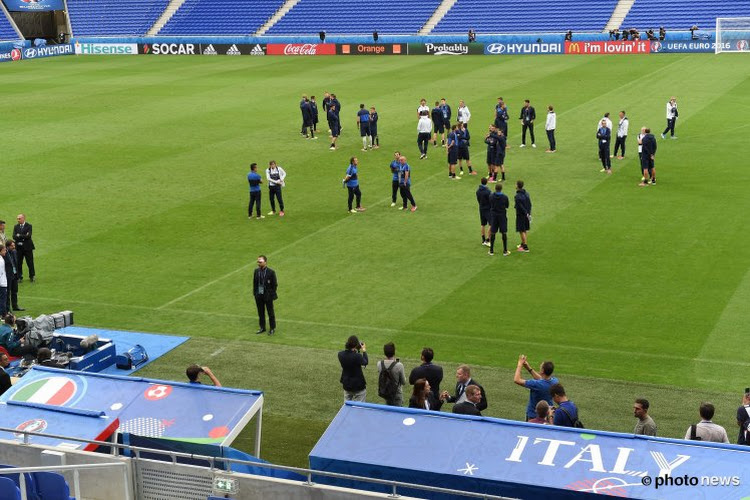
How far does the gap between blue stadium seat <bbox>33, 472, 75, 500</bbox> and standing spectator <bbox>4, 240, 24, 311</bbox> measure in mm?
11062

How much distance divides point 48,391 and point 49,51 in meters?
65.8

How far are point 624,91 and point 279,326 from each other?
29511 millimetres

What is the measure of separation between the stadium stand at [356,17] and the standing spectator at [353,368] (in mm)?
57086

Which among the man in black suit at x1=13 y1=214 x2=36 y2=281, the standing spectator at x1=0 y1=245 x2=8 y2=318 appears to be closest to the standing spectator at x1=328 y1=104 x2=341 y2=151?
the man in black suit at x1=13 y1=214 x2=36 y2=281

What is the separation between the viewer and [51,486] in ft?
33.3

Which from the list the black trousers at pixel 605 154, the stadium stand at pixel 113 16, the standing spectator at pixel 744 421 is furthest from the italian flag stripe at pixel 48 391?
the stadium stand at pixel 113 16

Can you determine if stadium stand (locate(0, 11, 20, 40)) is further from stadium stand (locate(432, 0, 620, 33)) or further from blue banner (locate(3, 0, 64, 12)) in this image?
stadium stand (locate(432, 0, 620, 33))

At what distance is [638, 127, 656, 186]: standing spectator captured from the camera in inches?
1106

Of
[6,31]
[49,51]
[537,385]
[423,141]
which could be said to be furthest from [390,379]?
[6,31]

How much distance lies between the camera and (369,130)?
34688mm

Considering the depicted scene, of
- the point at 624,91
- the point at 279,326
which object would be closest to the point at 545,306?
the point at 279,326

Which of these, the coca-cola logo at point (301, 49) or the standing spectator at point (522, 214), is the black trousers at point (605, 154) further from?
the coca-cola logo at point (301, 49)

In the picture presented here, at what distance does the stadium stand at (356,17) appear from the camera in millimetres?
70750

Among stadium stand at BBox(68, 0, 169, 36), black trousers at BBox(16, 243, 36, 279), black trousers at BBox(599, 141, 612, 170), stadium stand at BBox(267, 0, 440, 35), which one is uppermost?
stadium stand at BBox(68, 0, 169, 36)
